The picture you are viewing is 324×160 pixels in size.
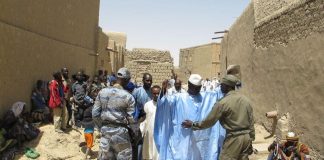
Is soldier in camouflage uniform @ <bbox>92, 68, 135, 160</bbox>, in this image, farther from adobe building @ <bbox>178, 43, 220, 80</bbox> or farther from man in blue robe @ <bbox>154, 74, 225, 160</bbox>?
adobe building @ <bbox>178, 43, 220, 80</bbox>

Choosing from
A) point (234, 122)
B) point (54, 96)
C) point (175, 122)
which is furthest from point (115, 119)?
point (54, 96)

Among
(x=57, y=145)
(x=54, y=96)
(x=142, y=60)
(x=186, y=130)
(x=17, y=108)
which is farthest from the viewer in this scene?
(x=142, y=60)

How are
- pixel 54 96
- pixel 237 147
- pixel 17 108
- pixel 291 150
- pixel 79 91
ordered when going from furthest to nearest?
pixel 79 91 → pixel 54 96 → pixel 17 108 → pixel 291 150 → pixel 237 147

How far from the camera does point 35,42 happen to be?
8789mm

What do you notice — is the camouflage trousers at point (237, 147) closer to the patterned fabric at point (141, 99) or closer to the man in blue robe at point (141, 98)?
the man in blue robe at point (141, 98)

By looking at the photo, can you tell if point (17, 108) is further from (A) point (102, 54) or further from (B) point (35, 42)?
(A) point (102, 54)

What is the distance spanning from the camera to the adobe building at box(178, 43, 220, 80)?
3003 centimetres

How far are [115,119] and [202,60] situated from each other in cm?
2798

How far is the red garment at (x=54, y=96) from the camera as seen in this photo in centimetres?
823

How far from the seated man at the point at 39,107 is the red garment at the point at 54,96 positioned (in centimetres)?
29

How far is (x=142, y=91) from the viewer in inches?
238

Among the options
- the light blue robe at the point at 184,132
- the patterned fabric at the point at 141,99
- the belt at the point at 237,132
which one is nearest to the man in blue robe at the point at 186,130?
the light blue robe at the point at 184,132

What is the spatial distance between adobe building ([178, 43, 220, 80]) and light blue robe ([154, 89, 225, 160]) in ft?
79.7

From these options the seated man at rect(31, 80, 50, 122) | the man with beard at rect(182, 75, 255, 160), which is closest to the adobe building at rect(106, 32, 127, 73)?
the seated man at rect(31, 80, 50, 122)
